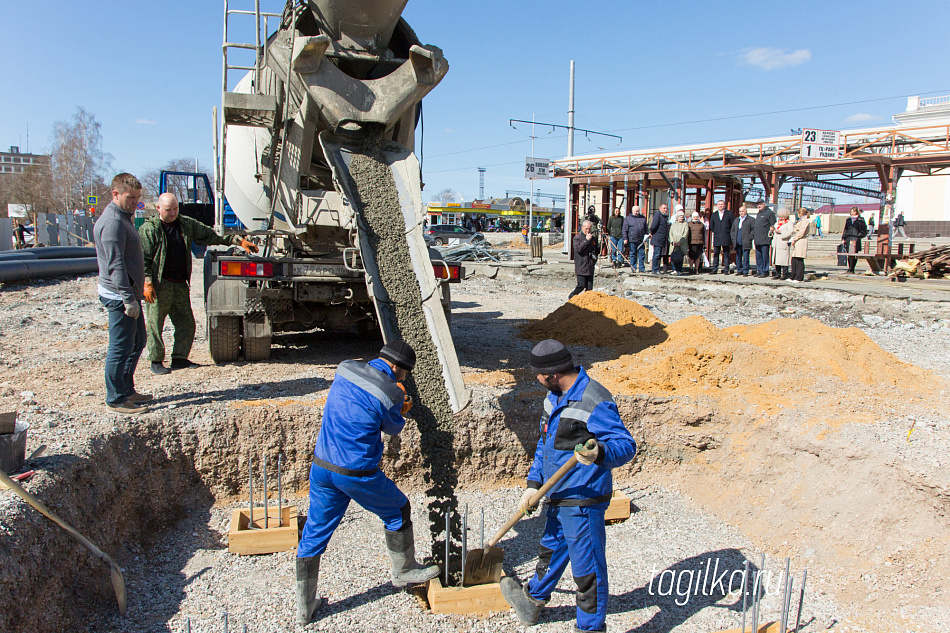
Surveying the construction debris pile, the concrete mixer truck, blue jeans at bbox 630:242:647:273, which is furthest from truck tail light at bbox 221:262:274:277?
the construction debris pile

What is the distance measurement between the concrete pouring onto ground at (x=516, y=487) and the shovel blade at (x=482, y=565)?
24 cm

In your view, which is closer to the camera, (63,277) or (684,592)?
(684,592)

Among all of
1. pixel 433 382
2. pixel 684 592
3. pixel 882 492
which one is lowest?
pixel 684 592

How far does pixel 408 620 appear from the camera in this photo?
10.5 ft

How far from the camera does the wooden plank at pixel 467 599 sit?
3.22m

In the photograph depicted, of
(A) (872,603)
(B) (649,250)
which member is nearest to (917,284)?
(B) (649,250)

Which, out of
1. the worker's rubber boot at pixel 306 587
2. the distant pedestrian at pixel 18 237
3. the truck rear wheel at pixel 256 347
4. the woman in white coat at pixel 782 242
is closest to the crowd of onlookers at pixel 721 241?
the woman in white coat at pixel 782 242

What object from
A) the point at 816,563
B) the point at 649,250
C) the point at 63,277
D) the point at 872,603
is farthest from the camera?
the point at 649,250

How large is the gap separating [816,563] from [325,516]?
10.3 feet

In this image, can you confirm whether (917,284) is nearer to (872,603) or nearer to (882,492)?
(882,492)

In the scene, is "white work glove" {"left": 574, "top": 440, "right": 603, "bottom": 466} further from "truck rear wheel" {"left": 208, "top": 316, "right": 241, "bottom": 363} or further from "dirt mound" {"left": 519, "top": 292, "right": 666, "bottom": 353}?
"dirt mound" {"left": 519, "top": 292, "right": 666, "bottom": 353}

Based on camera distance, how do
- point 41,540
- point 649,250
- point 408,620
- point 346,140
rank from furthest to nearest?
1. point 649,250
2. point 346,140
3. point 408,620
4. point 41,540

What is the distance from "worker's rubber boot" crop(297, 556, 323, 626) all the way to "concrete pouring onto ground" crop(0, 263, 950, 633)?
0.08 meters

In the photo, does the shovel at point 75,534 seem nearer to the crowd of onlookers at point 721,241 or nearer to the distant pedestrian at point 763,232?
the crowd of onlookers at point 721,241
